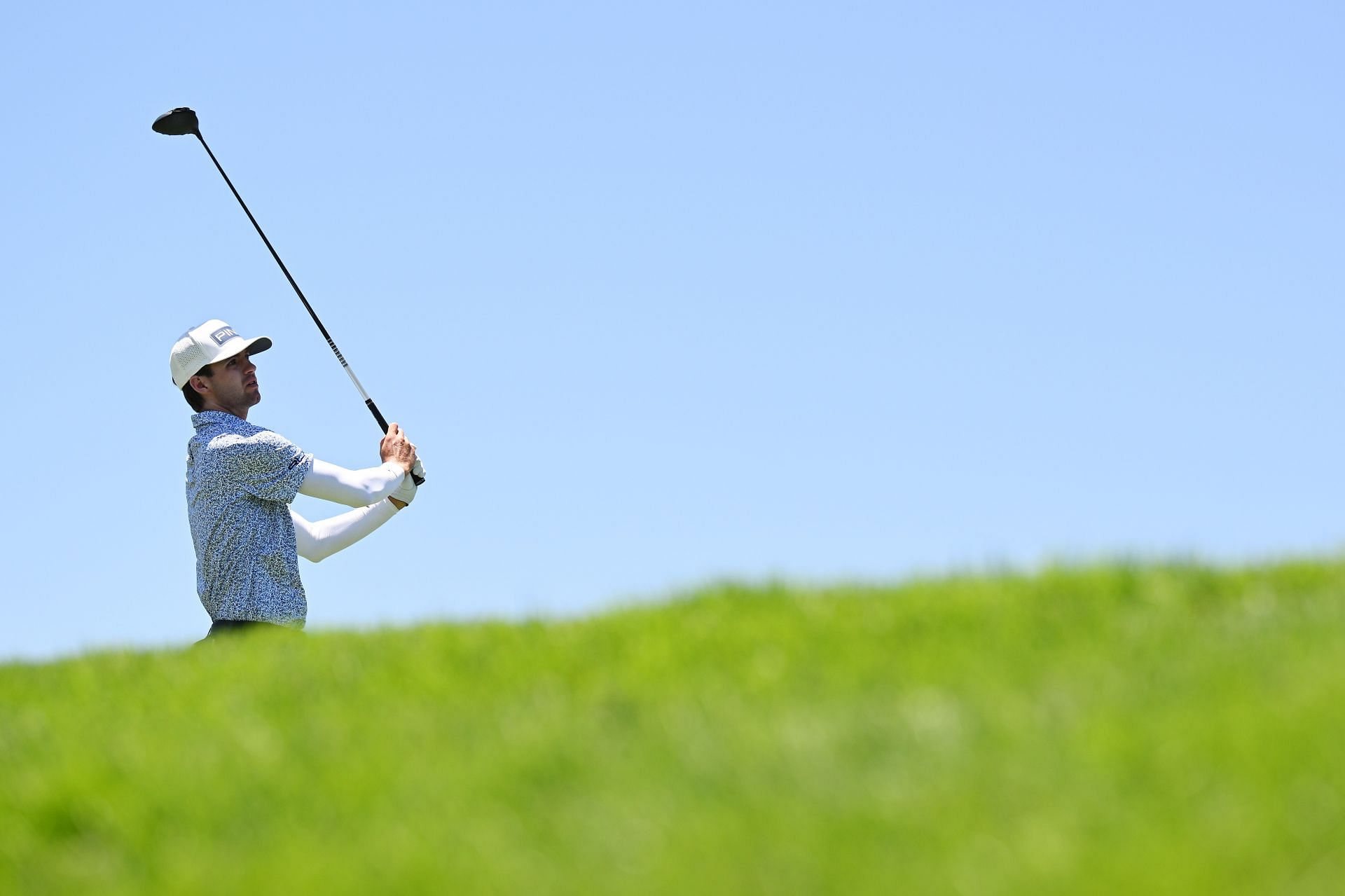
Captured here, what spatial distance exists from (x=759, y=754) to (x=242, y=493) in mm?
6239

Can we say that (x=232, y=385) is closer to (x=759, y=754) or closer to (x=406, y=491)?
(x=406, y=491)

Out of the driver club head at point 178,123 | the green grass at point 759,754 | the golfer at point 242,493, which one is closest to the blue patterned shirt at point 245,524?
the golfer at point 242,493

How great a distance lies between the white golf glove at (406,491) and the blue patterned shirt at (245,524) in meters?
0.86

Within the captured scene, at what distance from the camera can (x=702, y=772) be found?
5.34 meters

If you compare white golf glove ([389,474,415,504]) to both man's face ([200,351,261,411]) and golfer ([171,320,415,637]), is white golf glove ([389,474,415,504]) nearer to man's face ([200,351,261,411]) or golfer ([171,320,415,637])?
golfer ([171,320,415,637])

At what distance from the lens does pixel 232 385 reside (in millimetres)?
11148

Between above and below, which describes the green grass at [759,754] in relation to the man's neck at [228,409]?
below

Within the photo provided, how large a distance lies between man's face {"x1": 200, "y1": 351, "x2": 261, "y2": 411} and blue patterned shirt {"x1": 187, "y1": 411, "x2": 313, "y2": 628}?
0.48 meters

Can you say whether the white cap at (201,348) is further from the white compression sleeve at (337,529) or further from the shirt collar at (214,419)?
the white compression sleeve at (337,529)

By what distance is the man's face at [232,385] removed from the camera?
1113cm

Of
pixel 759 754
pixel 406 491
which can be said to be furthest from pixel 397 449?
pixel 759 754

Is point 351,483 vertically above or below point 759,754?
above

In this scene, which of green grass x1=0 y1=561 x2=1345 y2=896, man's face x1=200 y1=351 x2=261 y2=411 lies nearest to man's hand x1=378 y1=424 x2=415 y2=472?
man's face x1=200 y1=351 x2=261 y2=411

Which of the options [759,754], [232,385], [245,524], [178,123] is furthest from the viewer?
[178,123]
